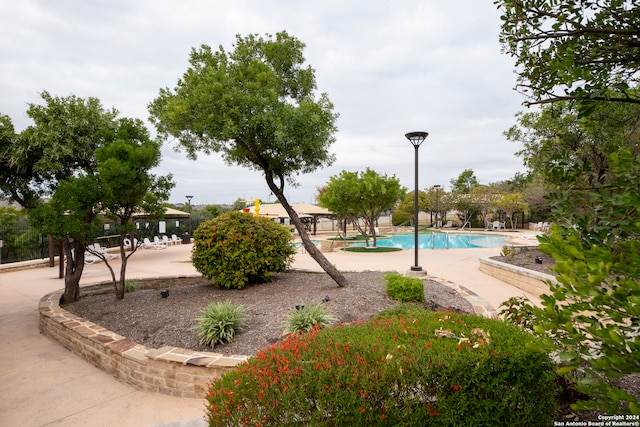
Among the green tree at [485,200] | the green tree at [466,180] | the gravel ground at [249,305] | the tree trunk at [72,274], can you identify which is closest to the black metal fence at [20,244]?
the tree trunk at [72,274]

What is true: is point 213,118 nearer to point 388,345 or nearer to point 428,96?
point 388,345

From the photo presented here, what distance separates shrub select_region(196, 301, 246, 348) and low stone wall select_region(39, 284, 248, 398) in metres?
0.43

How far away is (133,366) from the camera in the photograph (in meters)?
3.80

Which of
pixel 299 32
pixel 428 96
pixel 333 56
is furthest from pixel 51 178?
pixel 428 96

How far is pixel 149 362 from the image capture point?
Result: 3652mm

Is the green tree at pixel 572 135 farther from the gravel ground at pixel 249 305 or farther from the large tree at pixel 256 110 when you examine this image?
the large tree at pixel 256 110

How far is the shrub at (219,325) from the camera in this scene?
4191 millimetres

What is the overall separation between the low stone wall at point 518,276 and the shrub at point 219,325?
587 cm

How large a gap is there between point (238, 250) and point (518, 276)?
6.87 meters

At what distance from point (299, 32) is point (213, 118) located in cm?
274

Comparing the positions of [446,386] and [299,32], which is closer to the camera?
[446,386]

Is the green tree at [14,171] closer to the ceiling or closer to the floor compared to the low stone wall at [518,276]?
closer to the ceiling

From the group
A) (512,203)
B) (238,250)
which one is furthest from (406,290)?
(512,203)

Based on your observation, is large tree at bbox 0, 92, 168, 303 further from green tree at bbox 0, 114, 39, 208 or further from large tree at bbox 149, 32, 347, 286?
large tree at bbox 149, 32, 347, 286
